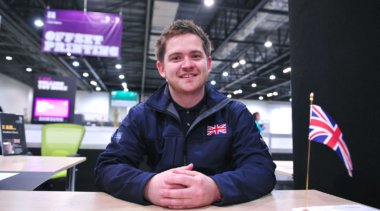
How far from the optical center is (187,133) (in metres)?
1.16

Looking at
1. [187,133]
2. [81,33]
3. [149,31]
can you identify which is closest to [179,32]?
[187,133]

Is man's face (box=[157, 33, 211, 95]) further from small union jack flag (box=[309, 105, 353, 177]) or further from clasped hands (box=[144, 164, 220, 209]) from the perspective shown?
small union jack flag (box=[309, 105, 353, 177])

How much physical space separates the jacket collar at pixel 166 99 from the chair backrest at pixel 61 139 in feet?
7.38

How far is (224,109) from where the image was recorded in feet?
4.16

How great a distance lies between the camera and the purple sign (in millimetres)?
4145

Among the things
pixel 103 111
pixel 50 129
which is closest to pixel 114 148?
pixel 50 129

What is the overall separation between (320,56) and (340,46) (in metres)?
0.13

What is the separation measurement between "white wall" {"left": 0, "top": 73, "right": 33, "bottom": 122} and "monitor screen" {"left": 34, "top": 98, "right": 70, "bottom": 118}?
7406mm

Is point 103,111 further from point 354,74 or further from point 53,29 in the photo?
point 354,74

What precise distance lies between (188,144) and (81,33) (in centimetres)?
388

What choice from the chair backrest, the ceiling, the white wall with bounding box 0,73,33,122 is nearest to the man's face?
the chair backrest

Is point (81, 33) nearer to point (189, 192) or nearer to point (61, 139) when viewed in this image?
point (61, 139)

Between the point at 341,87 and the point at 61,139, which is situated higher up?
the point at 341,87

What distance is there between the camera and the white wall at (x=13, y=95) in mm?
11197
